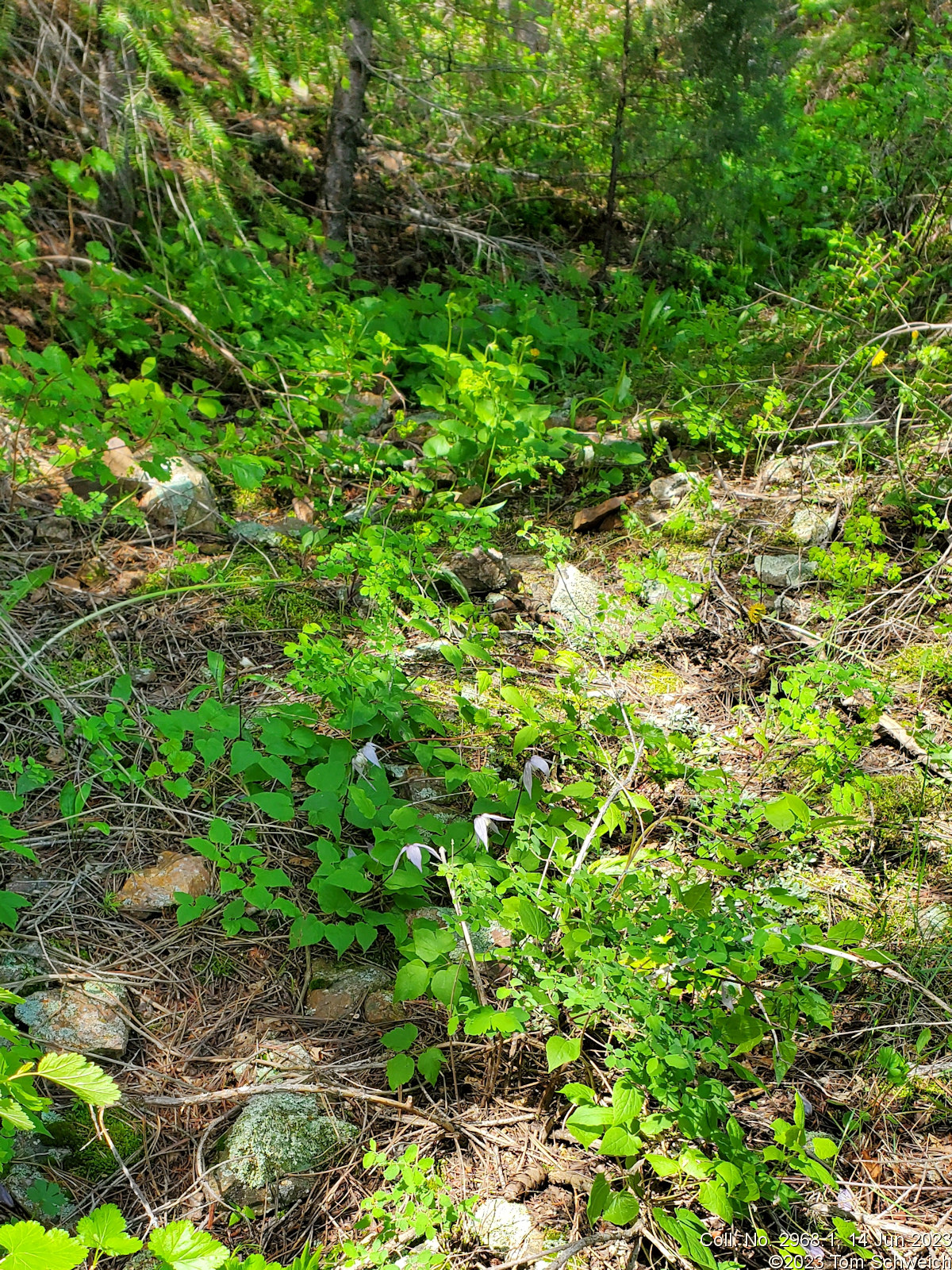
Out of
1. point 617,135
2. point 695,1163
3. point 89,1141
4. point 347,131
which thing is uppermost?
point 617,135

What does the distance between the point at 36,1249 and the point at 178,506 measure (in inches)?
96.7

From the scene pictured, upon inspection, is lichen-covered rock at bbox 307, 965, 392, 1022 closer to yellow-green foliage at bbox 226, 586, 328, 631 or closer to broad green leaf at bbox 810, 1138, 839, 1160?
broad green leaf at bbox 810, 1138, 839, 1160

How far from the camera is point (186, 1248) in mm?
1295

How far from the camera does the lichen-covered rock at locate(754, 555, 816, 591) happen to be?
3203 mm

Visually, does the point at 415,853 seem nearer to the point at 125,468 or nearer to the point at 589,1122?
the point at 589,1122

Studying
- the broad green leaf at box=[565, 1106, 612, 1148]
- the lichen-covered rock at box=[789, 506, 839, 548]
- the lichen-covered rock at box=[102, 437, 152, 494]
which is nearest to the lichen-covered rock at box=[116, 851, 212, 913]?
the broad green leaf at box=[565, 1106, 612, 1148]

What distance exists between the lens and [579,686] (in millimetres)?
2506

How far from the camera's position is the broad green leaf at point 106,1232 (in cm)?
126

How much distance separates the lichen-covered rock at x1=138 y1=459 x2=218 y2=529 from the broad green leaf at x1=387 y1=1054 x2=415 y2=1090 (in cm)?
208

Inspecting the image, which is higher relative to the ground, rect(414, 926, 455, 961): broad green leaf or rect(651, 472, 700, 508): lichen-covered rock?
rect(651, 472, 700, 508): lichen-covered rock

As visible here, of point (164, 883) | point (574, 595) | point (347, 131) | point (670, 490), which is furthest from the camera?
point (347, 131)

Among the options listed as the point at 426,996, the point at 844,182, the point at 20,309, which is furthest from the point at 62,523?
the point at 844,182

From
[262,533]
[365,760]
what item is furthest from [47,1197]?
[262,533]

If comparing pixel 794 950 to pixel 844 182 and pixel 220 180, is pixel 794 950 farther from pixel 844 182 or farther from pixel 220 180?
pixel 844 182
